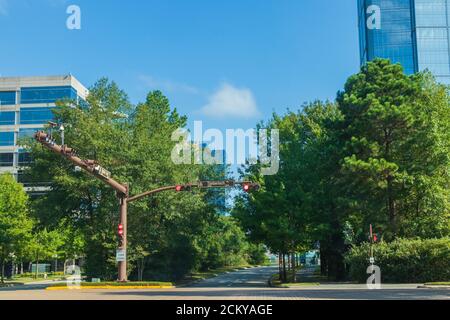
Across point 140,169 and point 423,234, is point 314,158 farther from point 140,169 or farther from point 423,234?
point 140,169

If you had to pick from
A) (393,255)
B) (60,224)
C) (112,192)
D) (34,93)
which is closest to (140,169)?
(112,192)

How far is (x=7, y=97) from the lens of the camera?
9675 cm

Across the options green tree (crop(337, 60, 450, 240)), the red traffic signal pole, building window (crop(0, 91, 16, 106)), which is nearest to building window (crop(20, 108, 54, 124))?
building window (crop(0, 91, 16, 106))

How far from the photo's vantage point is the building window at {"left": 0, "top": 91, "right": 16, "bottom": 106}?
9662 cm

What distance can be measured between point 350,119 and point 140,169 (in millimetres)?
16511

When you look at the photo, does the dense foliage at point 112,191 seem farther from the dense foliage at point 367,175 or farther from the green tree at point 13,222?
the green tree at point 13,222

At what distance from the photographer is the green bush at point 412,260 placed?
37938 mm

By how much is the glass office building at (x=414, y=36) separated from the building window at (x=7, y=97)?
265 ft

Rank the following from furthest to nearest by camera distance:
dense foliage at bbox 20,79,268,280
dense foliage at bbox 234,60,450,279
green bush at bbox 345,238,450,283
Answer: dense foliage at bbox 20,79,268,280 < dense foliage at bbox 234,60,450,279 < green bush at bbox 345,238,450,283

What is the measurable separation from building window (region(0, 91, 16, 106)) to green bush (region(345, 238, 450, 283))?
75.0 meters

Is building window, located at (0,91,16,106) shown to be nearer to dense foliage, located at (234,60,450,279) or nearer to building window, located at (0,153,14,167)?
building window, located at (0,153,14,167)

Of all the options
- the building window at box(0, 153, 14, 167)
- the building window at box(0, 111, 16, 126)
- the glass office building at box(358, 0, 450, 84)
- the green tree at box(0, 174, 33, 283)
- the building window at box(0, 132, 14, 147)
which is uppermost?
the glass office building at box(358, 0, 450, 84)
